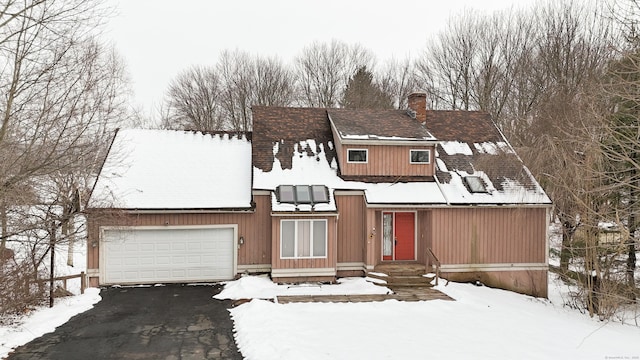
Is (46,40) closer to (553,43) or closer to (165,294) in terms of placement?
(165,294)

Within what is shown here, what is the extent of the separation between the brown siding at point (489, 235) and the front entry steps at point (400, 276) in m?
1.03

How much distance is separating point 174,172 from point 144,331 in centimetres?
704

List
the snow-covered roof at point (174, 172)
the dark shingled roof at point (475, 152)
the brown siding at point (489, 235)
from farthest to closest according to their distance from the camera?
the dark shingled roof at point (475, 152) < the brown siding at point (489, 235) < the snow-covered roof at point (174, 172)

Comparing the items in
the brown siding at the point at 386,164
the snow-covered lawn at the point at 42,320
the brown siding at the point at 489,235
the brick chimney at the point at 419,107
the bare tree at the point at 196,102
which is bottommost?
the snow-covered lawn at the point at 42,320

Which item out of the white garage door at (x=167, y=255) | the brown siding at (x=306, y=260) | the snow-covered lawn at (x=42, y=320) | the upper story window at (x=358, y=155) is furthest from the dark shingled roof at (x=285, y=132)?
the snow-covered lawn at (x=42, y=320)

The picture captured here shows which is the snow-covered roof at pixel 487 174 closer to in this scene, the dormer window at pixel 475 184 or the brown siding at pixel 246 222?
the dormer window at pixel 475 184

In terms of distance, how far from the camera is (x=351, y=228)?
1512cm

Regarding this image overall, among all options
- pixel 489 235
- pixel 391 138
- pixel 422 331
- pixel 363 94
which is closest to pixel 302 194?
pixel 391 138

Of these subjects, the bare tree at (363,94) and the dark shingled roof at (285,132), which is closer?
the dark shingled roof at (285,132)

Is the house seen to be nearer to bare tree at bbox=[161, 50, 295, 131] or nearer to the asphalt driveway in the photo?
the asphalt driveway

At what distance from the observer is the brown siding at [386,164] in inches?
612

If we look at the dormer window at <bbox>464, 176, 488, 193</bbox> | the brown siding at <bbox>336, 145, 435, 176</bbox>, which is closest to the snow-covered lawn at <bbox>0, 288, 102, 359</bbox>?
the brown siding at <bbox>336, 145, 435, 176</bbox>

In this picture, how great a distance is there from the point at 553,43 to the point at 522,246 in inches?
743

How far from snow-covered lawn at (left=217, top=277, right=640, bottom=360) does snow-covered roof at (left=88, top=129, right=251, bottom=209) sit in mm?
3746
